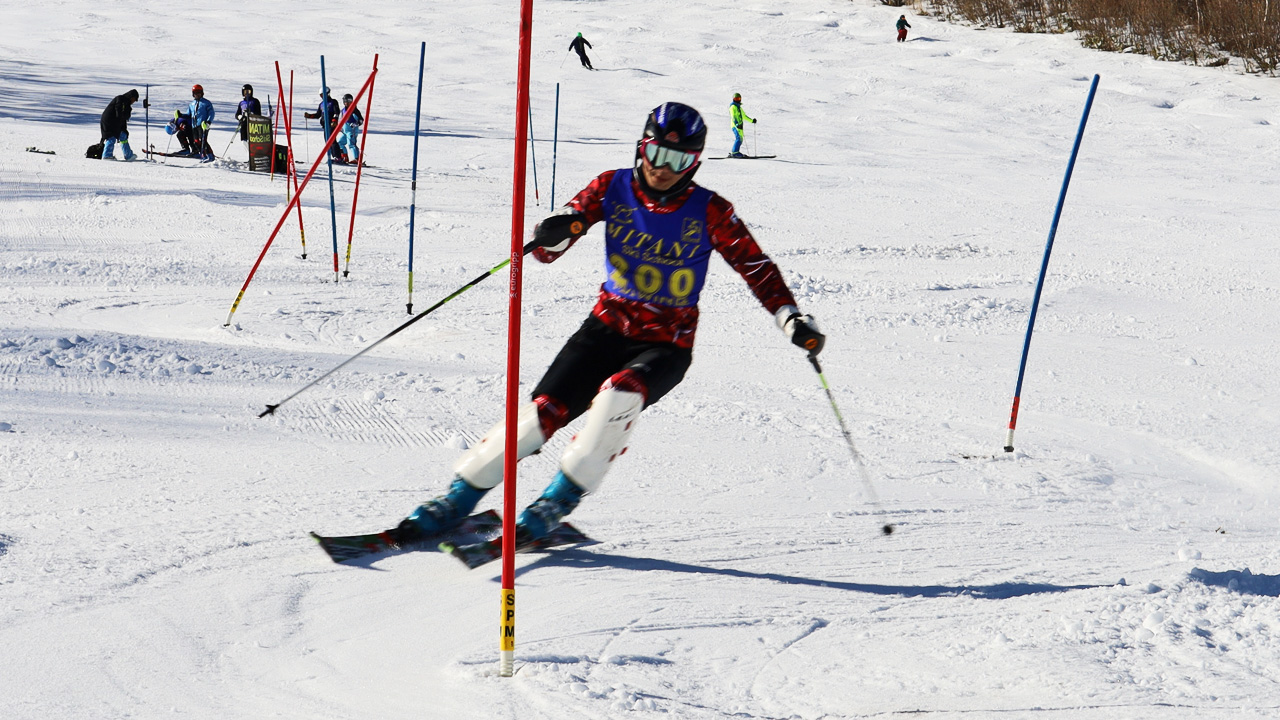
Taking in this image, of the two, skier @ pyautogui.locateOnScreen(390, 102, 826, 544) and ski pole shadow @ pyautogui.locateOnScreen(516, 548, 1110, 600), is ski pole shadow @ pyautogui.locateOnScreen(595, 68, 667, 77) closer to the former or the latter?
skier @ pyautogui.locateOnScreen(390, 102, 826, 544)

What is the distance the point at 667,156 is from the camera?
3604 mm

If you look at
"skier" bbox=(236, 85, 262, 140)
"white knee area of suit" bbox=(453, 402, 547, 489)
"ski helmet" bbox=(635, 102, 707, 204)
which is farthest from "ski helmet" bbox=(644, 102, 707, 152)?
"skier" bbox=(236, 85, 262, 140)

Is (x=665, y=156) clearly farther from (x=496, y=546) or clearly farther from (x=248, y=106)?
(x=248, y=106)

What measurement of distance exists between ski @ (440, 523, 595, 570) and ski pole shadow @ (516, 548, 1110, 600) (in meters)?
0.06

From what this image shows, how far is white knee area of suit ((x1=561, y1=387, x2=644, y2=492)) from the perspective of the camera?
11.4 ft

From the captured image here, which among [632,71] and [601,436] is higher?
[632,71]

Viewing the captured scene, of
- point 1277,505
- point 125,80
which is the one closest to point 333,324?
point 1277,505

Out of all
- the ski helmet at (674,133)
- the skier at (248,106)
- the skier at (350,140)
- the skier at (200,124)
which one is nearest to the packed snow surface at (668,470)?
the ski helmet at (674,133)

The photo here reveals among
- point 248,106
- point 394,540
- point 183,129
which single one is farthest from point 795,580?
point 248,106

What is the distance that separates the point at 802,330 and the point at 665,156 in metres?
0.75

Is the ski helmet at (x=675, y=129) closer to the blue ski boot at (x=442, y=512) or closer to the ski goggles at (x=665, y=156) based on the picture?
the ski goggles at (x=665, y=156)

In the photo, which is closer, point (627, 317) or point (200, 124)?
point (627, 317)

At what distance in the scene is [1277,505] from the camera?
4.85 metres

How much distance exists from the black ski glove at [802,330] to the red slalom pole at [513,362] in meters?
1.35
